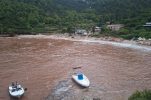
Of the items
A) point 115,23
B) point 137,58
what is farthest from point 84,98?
point 115,23

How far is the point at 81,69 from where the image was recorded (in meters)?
50.4

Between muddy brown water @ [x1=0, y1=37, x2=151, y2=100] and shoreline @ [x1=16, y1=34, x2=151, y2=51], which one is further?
shoreline @ [x1=16, y1=34, x2=151, y2=51]

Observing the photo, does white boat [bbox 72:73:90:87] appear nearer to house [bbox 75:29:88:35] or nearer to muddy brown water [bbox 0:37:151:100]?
muddy brown water [bbox 0:37:151:100]

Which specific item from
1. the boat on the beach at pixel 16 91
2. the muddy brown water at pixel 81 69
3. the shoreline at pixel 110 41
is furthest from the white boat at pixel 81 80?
the shoreline at pixel 110 41

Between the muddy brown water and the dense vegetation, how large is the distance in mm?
26834

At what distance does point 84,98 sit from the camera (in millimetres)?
33969

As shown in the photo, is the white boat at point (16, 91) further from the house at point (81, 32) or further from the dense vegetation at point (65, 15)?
the house at point (81, 32)

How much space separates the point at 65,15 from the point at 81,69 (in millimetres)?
96208

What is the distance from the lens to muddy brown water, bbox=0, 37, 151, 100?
37.5 meters

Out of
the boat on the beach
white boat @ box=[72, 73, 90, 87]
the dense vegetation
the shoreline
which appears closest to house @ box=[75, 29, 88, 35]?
the dense vegetation

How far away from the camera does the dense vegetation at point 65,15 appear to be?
355 feet

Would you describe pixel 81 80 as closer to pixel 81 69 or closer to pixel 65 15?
pixel 81 69

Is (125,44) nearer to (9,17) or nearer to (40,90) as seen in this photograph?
(40,90)

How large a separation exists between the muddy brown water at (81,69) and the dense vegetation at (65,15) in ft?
88.0
